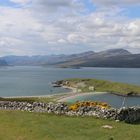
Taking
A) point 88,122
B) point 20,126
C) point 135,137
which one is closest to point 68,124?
point 88,122

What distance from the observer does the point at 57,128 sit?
3102cm

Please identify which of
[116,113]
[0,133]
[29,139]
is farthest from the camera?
[116,113]

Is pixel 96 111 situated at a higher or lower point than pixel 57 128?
higher

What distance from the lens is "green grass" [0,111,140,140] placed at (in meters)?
28.4

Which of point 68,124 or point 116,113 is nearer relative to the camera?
point 68,124

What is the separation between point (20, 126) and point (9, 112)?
656cm

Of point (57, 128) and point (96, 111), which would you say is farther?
point (96, 111)

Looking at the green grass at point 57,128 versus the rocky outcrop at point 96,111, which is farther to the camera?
the rocky outcrop at point 96,111

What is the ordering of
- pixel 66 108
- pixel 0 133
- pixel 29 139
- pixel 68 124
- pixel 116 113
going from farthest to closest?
pixel 66 108 < pixel 116 113 < pixel 68 124 < pixel 0 133 < pixel 29 139

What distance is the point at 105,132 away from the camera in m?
29.5

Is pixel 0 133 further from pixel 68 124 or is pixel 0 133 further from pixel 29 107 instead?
pixel 29 107

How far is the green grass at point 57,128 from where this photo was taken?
2844 cm

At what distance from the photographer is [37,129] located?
30781mm

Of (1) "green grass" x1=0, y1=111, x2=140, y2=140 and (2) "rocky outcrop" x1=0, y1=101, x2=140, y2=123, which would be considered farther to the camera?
(2) "rocky outcrop" x1=0, y1=101, x2=140, y2=123
